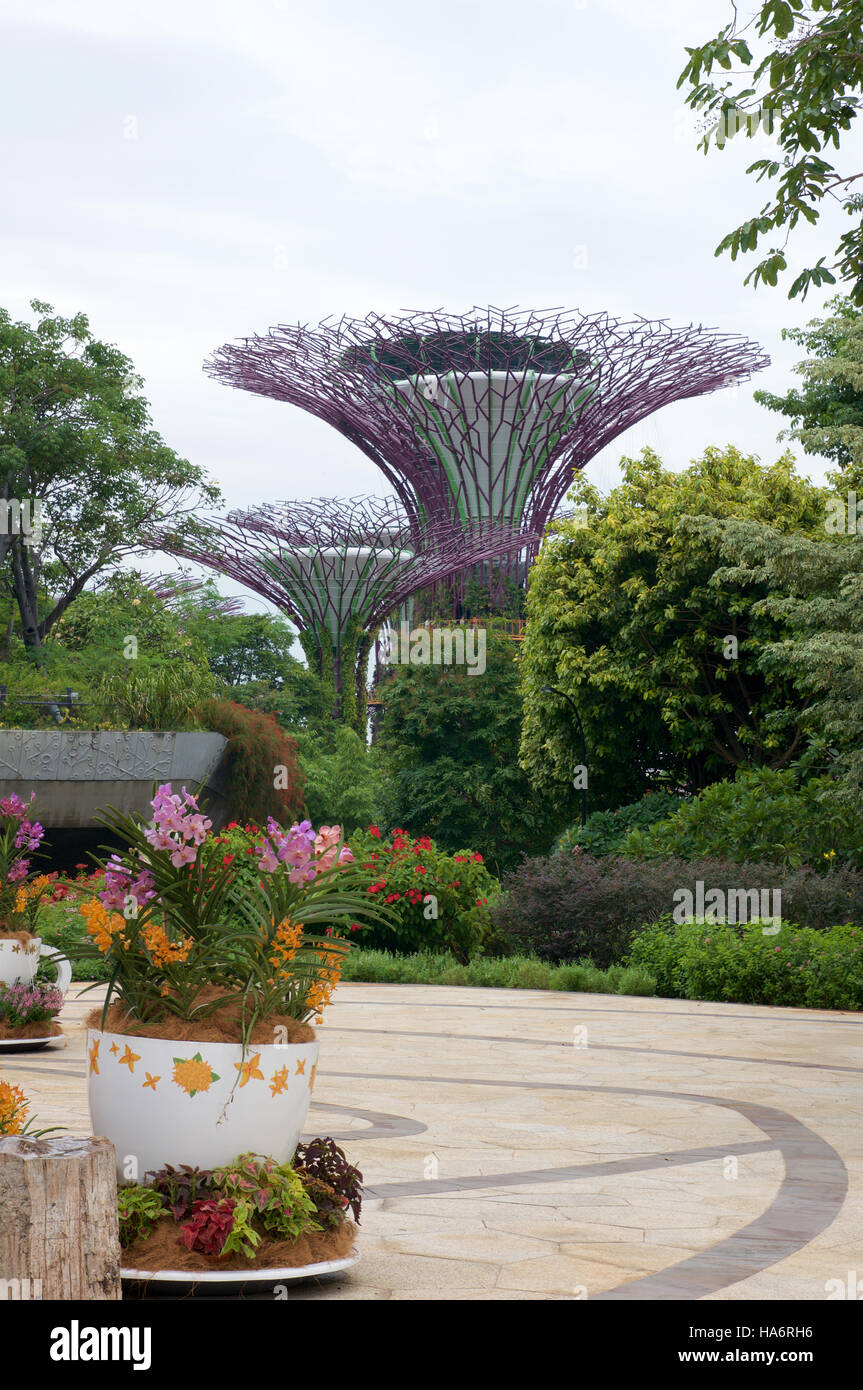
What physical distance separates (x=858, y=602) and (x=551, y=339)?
113 ft

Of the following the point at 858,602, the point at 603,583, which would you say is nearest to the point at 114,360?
the point at 603,583

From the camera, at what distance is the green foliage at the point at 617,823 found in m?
23.3

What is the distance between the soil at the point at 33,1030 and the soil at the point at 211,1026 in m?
6.39

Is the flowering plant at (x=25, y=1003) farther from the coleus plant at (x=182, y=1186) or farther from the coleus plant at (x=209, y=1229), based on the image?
the coleus plant at (x=209, y=1229)

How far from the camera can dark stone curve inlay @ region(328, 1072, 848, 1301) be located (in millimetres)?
4480

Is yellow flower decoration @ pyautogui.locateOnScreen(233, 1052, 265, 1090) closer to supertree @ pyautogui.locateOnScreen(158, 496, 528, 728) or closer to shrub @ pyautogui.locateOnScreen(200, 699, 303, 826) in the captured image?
shrub @ pyautogui.locateOnScreen(200, 699, 303, 826)

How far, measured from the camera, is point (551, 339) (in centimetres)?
4994

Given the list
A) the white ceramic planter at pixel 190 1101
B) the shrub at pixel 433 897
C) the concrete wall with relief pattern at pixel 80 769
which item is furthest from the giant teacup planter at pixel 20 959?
the concrete wall with relief pattern at pixel 80 769

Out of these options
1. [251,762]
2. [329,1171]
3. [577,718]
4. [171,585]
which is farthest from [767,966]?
[171,585]

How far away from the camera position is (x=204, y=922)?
15.1ft

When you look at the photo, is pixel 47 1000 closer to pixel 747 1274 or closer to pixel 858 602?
pixel 747 1274

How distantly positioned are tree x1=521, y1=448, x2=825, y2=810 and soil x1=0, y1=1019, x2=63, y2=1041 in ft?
51.4

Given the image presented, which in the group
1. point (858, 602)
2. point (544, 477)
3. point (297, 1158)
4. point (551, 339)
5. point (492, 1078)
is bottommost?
point (492, 1078)
